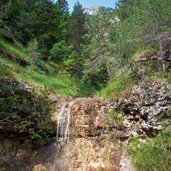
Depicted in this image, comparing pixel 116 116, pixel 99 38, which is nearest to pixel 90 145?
pixel 116 116

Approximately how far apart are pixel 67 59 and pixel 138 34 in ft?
57.6

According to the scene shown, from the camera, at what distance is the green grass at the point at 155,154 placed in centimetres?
1438

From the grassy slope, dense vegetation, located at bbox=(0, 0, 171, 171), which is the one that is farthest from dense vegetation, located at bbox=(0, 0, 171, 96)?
the grassy slope

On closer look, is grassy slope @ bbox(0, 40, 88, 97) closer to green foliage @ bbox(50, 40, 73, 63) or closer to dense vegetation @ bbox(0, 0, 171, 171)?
dense vegetation @ bbox(0, 0, 171, 171)

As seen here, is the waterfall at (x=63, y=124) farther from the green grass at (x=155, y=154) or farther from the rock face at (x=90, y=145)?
the green grass at (x=155, y=154)

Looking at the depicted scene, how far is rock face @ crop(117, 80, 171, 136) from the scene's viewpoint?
17.8 metres

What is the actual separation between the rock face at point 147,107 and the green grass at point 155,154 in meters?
1.25

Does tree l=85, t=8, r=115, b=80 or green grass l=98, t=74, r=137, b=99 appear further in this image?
tree l=85, t=8, r=115, b=80

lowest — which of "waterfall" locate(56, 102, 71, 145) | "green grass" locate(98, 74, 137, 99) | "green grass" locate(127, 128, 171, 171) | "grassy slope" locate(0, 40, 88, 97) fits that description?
"green grass" locate(127, 128, 171, 171)

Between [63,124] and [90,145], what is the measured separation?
1.92 metres

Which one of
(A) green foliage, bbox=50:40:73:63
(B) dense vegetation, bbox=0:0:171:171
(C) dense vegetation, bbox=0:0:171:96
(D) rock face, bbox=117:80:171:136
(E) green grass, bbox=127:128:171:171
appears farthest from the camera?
(A) green foliage, bbox=50:40:73:63

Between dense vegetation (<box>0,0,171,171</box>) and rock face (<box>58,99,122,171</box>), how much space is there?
3.01 feet

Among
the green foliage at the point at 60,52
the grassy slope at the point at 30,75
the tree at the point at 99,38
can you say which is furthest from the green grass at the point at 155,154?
the green foliage at the point at 60,52

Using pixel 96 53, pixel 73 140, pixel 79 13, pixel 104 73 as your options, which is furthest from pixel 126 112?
pixel 79 13
